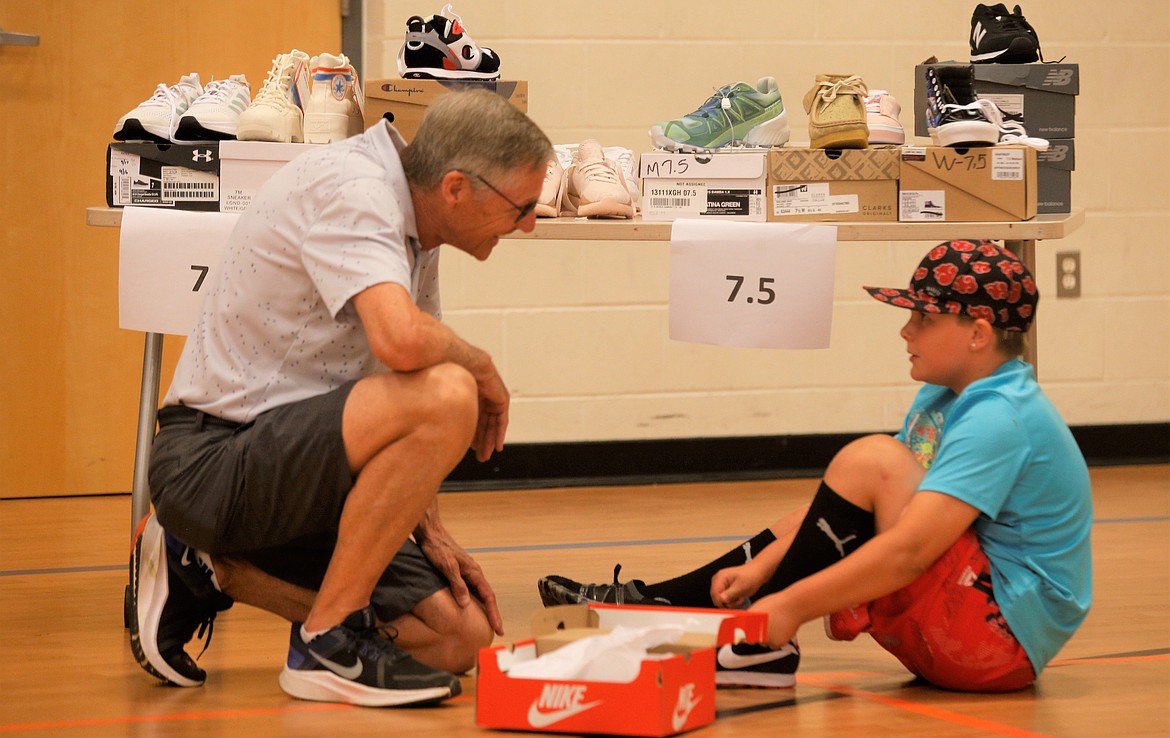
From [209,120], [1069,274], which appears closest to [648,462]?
[1069,274]

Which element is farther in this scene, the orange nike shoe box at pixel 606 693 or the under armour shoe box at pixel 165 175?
the under armour shoe box at pixel 165 175

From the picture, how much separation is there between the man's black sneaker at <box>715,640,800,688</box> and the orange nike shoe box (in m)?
0.15

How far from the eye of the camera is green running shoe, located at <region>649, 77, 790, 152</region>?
2.84 metres

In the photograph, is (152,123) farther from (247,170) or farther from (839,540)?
(839,540)

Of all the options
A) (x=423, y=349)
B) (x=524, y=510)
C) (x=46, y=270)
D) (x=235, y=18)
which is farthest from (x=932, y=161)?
(x=46, y=270)

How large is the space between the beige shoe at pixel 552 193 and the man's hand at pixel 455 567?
0.66 meters

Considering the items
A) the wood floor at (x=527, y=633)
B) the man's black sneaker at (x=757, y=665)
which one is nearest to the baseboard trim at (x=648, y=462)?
the wood floor at (x=527, y=633)

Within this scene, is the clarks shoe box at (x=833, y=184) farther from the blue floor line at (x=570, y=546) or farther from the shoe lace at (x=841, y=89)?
the blue floor line at (x=570, y=546)

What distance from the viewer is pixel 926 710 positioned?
6.70 ft

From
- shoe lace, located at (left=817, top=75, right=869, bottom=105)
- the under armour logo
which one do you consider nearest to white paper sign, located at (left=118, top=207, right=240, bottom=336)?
shoe lace, located at (left=817, top=75, right=869, bottom=105)

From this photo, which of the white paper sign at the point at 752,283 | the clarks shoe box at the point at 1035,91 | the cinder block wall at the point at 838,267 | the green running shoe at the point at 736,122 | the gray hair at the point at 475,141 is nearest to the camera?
the gray hair at the point at 475,141

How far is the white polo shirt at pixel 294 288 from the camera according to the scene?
2043mm

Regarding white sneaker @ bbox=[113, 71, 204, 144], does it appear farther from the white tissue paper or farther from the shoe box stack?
the white tissue paper

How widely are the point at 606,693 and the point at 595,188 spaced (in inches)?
47.2
